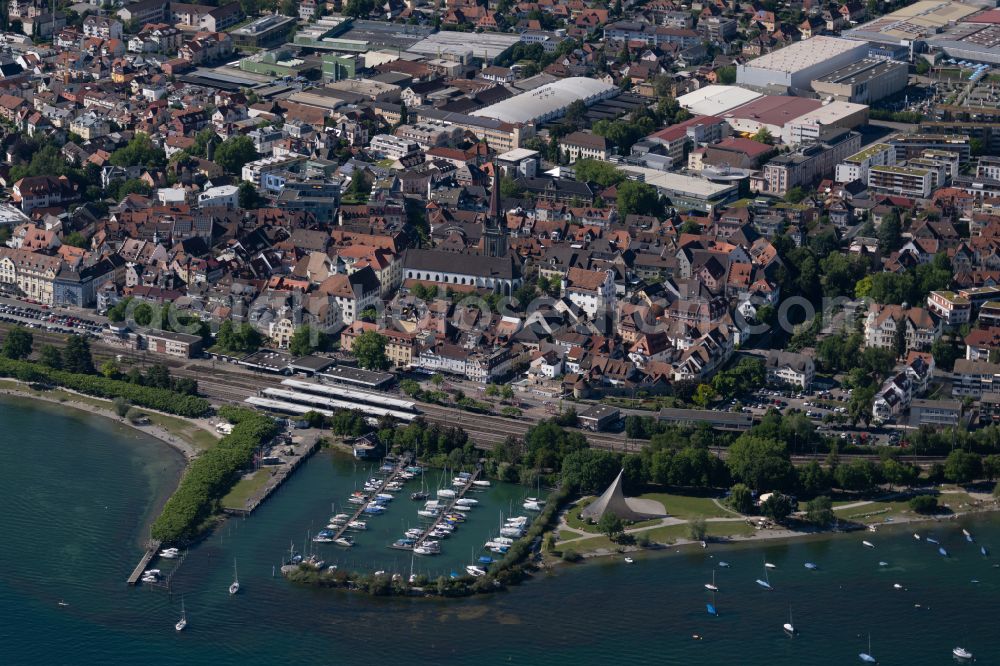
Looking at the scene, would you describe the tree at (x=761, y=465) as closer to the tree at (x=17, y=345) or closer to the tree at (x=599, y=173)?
the tree at (x=17, y=345)

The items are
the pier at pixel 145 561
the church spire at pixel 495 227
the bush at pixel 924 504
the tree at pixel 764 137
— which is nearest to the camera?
the pier at pixel 145 561

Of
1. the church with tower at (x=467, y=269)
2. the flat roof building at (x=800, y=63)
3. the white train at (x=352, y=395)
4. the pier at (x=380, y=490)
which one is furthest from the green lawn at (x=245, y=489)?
the flat roof building at (x=800, y=63)

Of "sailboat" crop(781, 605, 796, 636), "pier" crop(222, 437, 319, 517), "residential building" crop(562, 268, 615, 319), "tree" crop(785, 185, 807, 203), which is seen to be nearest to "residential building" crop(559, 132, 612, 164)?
"tree" crop(785, 185, 807, 203)

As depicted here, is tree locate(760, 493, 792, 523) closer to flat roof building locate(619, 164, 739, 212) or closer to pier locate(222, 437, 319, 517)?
pier locate(222, 437, 319, 517)

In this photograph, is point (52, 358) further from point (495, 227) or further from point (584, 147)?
point (584, 147)

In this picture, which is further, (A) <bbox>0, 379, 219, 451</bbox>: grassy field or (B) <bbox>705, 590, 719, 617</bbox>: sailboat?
(A) <bbox>0, 379, 219, 451</bbox>: grassy field

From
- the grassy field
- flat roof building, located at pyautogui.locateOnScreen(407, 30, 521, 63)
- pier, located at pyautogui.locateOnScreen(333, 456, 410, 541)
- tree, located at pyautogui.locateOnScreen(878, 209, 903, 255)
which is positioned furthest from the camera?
flat roof building, located at pyautogui.locateOnScreen(407, 30, 521, 63)

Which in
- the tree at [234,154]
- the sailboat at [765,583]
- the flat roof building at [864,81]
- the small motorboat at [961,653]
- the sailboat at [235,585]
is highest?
Answer: the flat roof building at [864,81]

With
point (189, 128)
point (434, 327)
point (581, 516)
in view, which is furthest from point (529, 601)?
point (189, 128)
